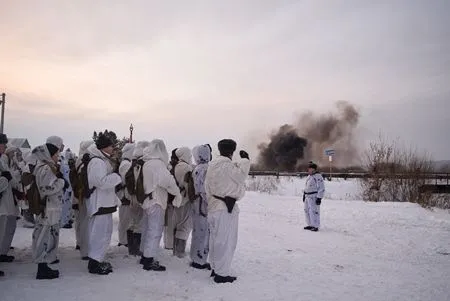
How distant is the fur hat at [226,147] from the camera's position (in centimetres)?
637

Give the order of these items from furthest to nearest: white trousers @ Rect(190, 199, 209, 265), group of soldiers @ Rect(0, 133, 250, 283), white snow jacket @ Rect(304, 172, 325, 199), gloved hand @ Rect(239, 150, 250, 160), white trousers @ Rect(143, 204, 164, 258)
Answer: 1. white snow jacket @ Rect(304, 172, 325, 199)
2. gloved hand @ Rect(239, 150, 250, 160)
3. white trousers @ Rect(190, 199, 209, 265)
4. white trousers @ Rect(143, 204, 164, 258)
5. group of soldiers @ Rect(0, 133, 250, 283)

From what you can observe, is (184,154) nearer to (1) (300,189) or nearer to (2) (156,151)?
(2) (156,151)

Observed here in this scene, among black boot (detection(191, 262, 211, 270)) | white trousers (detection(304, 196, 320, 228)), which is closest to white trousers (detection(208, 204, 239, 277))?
black boot (detection(191, 262, 211, 270))

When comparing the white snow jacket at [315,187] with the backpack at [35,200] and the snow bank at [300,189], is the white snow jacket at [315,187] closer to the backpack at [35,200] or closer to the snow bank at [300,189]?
the backpack at [35,200]

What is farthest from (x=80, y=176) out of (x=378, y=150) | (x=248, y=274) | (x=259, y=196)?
(x=378, y=150)

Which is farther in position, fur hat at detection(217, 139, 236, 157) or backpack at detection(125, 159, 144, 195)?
backpack at detection(125, 159, 144, 195)

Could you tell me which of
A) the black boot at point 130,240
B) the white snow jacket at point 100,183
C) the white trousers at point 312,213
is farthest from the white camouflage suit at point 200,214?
the white trousers at point 312,213

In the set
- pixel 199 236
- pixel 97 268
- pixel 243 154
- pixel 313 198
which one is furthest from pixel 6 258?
pixel 313 198

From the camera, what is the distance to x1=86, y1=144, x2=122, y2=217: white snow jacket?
5965 mm

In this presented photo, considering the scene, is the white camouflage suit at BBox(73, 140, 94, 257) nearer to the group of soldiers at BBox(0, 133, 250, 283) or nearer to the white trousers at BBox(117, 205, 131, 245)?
the group of soldiers at BBox(0, 133, 250, 283)

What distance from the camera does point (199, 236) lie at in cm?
706

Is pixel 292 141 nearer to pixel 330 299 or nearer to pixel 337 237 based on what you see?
pixel 337 237

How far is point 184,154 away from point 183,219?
1.23m

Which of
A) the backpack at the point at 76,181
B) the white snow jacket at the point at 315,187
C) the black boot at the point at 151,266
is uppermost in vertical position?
the backpack at the point at 76,181
